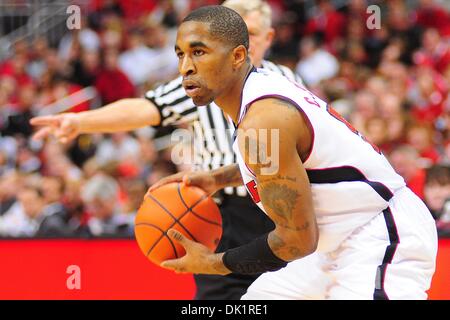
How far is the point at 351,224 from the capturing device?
330cm

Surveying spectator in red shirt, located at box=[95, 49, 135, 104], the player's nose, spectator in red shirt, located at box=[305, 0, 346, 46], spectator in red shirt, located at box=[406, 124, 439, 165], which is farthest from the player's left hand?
spectator in red shirt, located at box=[305, 0, 346, 46]

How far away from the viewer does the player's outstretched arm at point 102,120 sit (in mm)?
4521

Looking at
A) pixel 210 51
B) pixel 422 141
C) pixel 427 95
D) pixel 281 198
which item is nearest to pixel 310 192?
pixel 281 198

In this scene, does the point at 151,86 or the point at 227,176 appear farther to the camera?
the point at 151,86

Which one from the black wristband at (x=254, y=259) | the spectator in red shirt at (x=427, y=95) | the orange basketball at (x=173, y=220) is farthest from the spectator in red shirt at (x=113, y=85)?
the black wristband at (x=254, y=259)

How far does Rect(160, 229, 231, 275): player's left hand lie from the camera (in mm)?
3275

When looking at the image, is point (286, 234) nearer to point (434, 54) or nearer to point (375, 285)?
point (375, 285)

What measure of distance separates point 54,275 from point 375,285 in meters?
2.88

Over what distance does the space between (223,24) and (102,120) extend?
1.58m

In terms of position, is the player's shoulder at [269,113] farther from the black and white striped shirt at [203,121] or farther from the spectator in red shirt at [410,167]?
the spectator in red shirt at [410,167]

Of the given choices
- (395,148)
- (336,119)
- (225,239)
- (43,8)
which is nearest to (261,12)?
(225,239)

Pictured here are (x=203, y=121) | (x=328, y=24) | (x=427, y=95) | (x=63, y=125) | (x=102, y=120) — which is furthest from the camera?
(x=328, y=24)

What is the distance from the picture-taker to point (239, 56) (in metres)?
3.28

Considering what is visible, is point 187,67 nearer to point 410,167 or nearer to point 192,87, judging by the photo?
point 192,87
